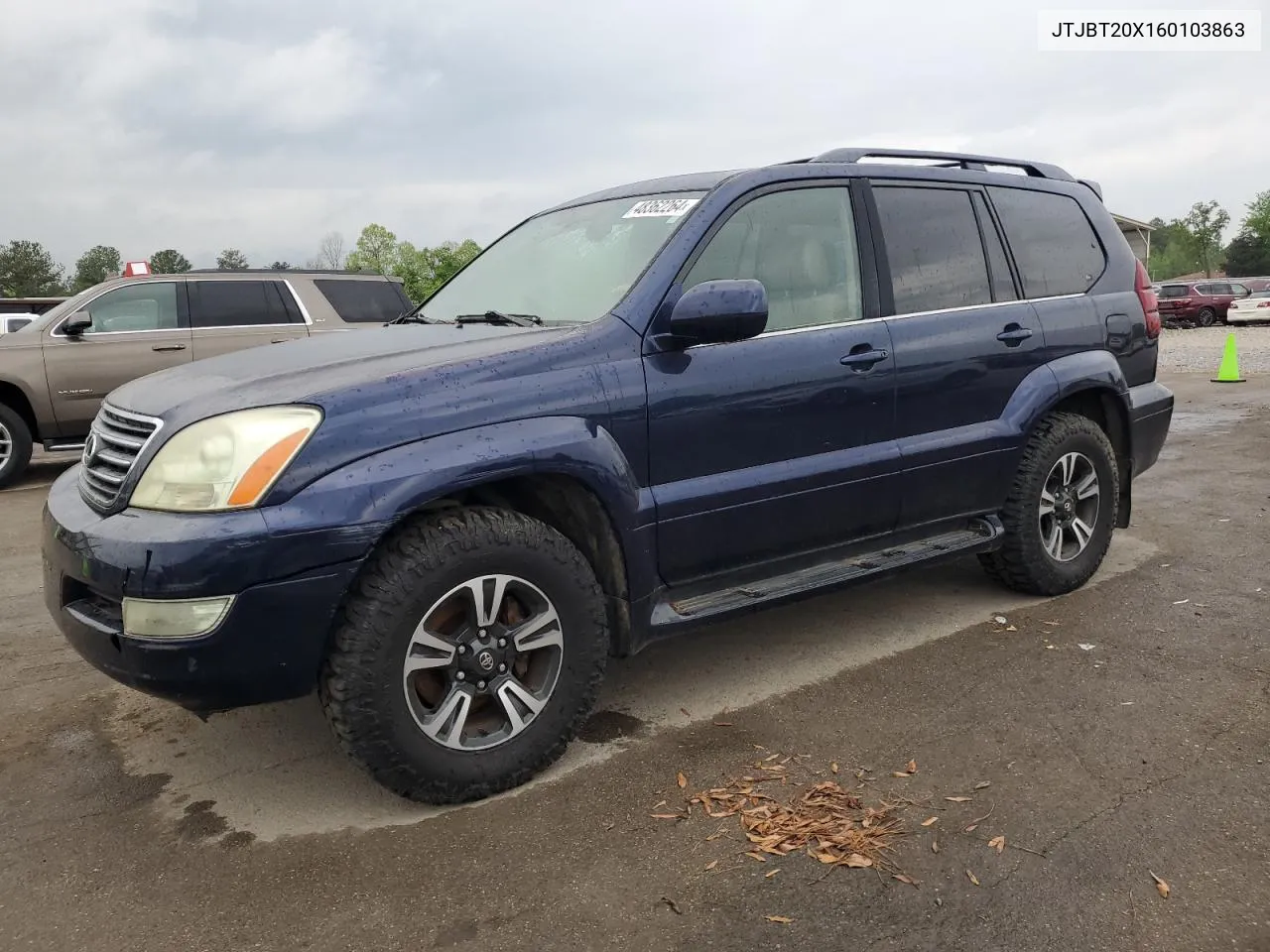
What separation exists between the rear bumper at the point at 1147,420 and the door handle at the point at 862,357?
1.74 m

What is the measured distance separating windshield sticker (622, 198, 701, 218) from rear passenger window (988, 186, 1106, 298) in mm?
1620

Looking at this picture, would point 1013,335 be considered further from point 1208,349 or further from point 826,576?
point 1208,349

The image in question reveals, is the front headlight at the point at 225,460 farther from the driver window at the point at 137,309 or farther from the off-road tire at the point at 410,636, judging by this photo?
the driver window at the point at 137,309

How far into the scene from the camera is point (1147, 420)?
191 inches

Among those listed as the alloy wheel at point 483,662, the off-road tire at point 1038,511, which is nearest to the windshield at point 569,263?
the alloy wheel at point 483,662

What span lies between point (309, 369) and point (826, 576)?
194 centimetres

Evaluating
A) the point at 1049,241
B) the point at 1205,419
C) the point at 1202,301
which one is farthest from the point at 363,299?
the point at 1202,301

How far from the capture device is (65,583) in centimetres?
284

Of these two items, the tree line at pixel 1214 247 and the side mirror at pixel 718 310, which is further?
the tree line at pixel 1214 247

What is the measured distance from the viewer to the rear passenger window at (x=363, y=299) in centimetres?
973

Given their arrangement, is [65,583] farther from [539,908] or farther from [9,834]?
[539,908]

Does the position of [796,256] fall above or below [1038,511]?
above

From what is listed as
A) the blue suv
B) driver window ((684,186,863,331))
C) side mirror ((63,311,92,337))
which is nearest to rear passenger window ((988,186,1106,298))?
the blue suv

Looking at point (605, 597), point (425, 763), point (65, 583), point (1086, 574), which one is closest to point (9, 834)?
point (65, 583)
